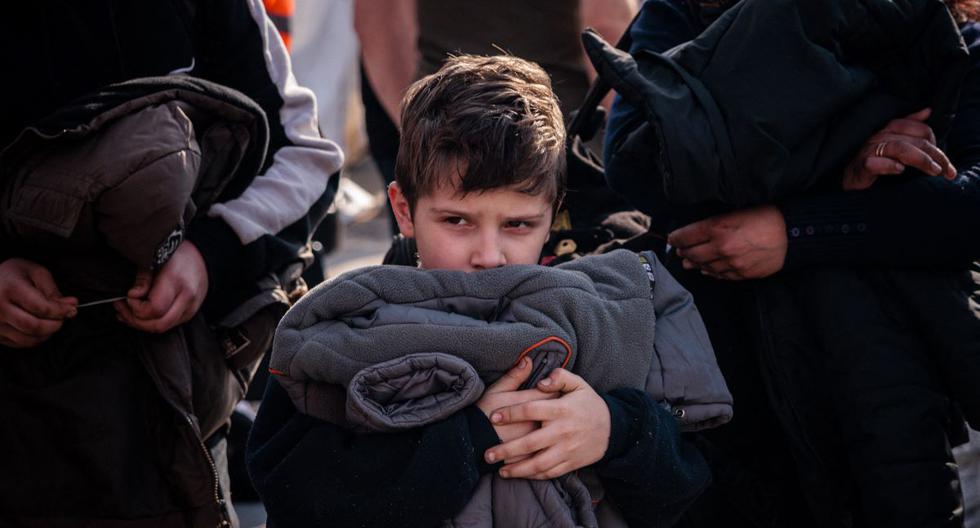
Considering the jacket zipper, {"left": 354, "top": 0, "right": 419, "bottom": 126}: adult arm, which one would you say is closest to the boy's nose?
the jacket zipper

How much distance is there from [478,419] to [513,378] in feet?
0.31

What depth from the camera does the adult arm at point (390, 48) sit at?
14.1ft

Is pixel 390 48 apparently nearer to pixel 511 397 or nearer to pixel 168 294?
pixel 168 294

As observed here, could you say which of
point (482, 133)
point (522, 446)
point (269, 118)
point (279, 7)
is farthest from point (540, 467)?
point (279, 7)

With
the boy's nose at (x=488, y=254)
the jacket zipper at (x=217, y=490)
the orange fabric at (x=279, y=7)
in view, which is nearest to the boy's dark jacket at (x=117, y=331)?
the jacket zipper at (x=217, y=490)

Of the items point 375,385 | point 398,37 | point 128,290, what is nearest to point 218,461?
point 128,290

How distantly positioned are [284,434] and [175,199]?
618 mm

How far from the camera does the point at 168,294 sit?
254 centimetres

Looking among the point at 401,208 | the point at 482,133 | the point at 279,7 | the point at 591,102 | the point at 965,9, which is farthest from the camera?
the point at 279,7

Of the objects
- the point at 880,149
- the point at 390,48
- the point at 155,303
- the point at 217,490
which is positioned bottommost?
the point at 217,490

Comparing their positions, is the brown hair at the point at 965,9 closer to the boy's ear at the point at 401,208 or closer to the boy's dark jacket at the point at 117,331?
the boy's ear at the point at 401,208

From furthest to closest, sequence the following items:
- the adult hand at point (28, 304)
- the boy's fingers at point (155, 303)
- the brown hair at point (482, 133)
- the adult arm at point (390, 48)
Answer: the adult arm at point (390, 48), the boy's fingers at point (155, 303), the adult hand at point (28, 304), the brown hair at point (482, 133)

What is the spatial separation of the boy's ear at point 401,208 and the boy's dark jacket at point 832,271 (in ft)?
1.77

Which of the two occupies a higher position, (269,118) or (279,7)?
(269,118)
